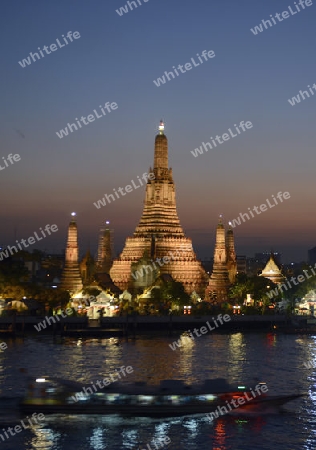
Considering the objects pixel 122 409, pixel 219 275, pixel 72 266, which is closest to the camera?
pixel 122 409

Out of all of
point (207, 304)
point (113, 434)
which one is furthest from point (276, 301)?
point (113, 434)

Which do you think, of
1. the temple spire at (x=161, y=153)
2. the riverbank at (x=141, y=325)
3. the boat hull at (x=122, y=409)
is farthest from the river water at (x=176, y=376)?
the temple spire at (x=161, y=153)

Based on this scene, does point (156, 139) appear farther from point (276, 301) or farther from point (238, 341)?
point (238, 341)

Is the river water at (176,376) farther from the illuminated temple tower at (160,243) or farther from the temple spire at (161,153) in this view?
the temple spire at (161,153)

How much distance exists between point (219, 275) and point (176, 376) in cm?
5004

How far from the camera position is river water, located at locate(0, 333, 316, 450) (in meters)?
38.5

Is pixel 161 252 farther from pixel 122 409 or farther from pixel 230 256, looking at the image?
pixel 122 409

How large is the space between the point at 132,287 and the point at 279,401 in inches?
2211

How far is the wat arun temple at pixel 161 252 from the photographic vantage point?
325 ft

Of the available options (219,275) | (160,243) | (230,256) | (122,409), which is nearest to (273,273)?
(230,256)

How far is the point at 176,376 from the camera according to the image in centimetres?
5491

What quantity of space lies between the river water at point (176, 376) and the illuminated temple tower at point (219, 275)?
59.4 ft

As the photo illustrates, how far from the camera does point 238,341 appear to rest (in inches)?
3024

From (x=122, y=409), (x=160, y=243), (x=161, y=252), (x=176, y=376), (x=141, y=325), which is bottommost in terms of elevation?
(x=122, y=409)
